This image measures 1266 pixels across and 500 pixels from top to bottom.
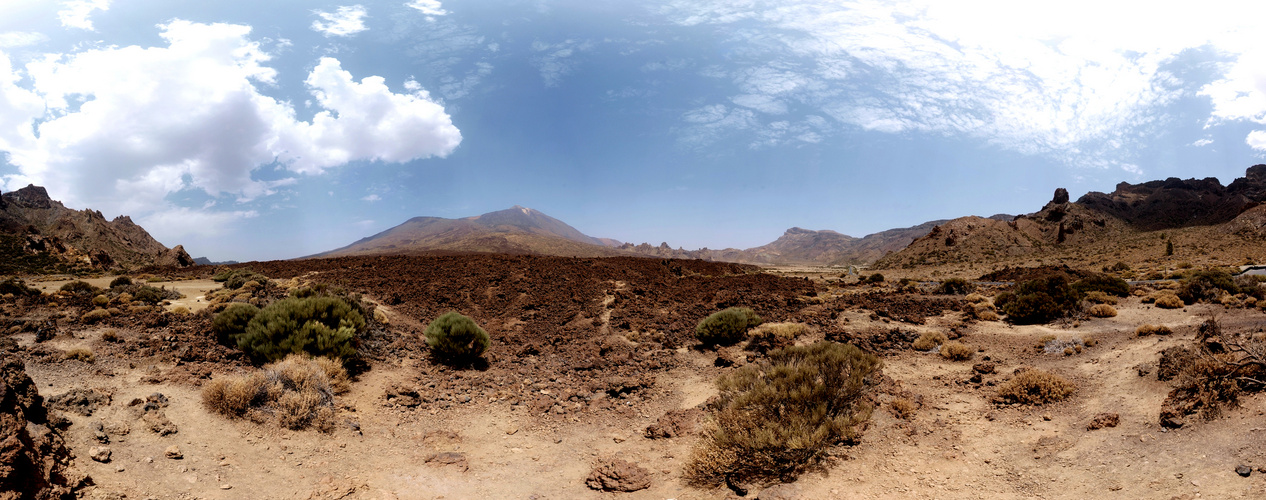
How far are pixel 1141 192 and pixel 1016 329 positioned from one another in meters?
133

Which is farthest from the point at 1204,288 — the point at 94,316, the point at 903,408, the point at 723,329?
the point at 94,316

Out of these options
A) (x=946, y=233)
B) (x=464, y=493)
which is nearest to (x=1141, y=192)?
(x=946, y=233)

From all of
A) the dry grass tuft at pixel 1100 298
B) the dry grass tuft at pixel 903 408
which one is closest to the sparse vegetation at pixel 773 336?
the dry grass tuft at pixel 903 408

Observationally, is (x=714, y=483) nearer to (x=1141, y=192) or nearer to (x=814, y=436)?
(x=814, y=436)

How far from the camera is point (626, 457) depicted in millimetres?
6535

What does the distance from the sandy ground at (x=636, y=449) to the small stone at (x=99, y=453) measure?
6 cm

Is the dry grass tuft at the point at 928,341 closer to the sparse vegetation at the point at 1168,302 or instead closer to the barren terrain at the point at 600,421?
the barren terrain at the point at 600,421

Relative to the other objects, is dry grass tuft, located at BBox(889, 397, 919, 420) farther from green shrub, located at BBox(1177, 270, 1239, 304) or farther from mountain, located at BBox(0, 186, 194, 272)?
mountain, located at BBox(0, 186, 194, 272)

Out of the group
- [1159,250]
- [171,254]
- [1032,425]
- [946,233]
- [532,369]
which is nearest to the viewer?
[1032,425]

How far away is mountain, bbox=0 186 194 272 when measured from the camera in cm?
3844

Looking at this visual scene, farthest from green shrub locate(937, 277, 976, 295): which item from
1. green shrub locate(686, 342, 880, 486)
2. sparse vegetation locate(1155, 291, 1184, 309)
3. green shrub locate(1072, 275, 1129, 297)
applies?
green shrub locate(686, 342, 880, 486)

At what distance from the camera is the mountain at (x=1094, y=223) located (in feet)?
210

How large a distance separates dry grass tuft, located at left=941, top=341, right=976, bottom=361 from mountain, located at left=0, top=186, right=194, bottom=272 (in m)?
51.1

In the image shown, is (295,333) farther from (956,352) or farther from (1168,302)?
(1168,302)
